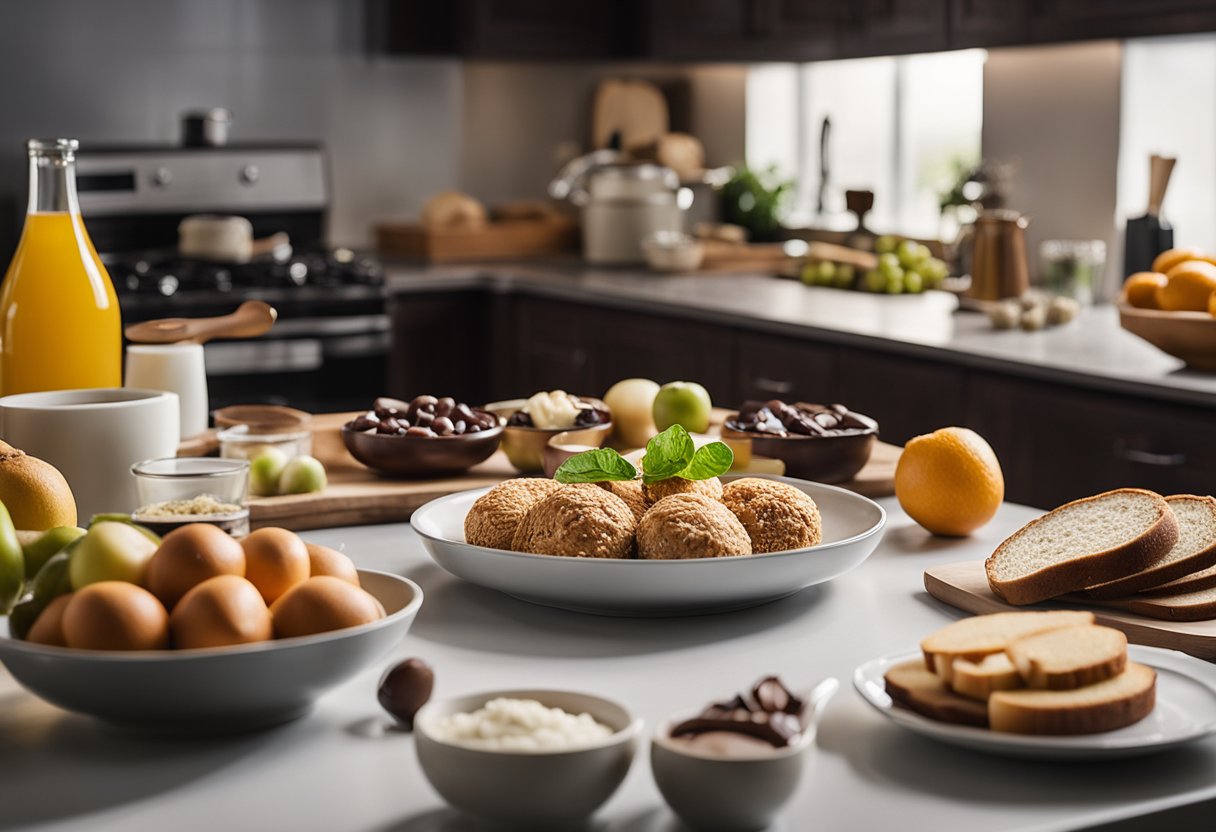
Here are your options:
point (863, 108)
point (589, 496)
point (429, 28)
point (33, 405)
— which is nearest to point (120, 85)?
point (429, 28)

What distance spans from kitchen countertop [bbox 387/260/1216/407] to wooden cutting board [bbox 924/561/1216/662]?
4.18 feet

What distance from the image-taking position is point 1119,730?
891mm

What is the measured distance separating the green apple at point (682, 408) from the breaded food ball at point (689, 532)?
1.80ft

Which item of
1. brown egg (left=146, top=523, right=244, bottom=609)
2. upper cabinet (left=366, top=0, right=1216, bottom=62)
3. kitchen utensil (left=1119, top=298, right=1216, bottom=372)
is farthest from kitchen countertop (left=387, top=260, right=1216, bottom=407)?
brown egg (left=146, top=523, right=244, bottom=609)

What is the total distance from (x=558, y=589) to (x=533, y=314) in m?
3.06

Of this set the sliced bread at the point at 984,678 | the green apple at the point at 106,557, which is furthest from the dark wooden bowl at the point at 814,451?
the green apple at the point at 106,557

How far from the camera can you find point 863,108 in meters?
4.50

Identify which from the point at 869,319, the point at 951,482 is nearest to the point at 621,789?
the point at 951,482

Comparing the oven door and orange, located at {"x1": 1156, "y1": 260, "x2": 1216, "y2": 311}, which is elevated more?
orange, located at {"x1": 1156, "y1": 260, "x2": 1216, "y2": 311}

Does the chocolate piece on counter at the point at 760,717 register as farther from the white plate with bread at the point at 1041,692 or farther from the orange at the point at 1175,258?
the orange at the point at 1175,258

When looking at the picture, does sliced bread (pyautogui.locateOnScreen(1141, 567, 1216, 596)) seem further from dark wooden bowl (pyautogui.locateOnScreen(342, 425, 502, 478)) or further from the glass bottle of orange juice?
the glass bottle of orange juice

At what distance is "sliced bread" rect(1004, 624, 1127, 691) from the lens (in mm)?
893

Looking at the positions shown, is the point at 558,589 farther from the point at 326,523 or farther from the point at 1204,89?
the point at 1204,89

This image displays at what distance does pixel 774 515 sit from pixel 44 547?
21.7 inches
